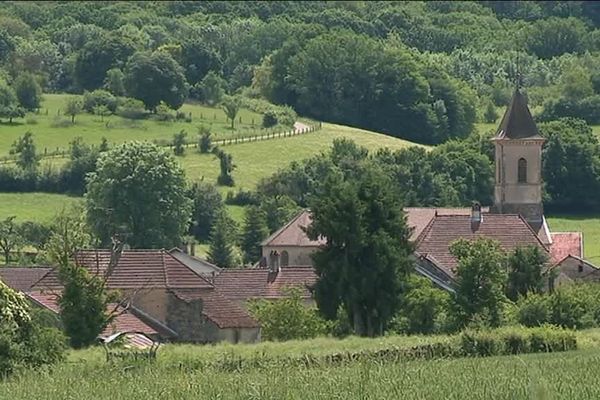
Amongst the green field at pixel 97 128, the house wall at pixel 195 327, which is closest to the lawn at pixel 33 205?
the green field at pixel 97 128

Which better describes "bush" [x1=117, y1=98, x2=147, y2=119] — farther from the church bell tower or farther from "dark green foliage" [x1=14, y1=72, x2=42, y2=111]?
the church bell tower

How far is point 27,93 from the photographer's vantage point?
465 feet

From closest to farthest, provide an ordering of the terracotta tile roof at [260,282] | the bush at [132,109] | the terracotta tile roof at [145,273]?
1. the terracotta tile roof at [145,273]
2. the terracotta tile roof at [260,282]
3. the bush at [132,109]

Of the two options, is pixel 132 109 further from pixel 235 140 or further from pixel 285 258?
pixel 285 258

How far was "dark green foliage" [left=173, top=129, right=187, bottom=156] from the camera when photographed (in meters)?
120

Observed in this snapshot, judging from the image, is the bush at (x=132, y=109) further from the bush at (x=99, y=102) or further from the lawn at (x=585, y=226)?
the lawn at (x=585, y=226)

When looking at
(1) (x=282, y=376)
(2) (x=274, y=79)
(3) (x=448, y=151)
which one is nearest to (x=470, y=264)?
(1) (x=282, y=376)

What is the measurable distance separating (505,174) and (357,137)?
46.6m

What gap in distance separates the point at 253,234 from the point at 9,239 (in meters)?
11.2

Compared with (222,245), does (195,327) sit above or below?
above

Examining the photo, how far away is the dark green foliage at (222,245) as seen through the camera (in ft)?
322

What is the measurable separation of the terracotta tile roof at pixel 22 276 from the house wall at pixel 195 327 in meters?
7.61

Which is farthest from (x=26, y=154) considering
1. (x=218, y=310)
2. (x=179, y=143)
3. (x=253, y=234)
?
(x=218, y=310)

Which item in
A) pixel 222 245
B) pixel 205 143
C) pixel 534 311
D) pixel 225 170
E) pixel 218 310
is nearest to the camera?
pixel 534 311
